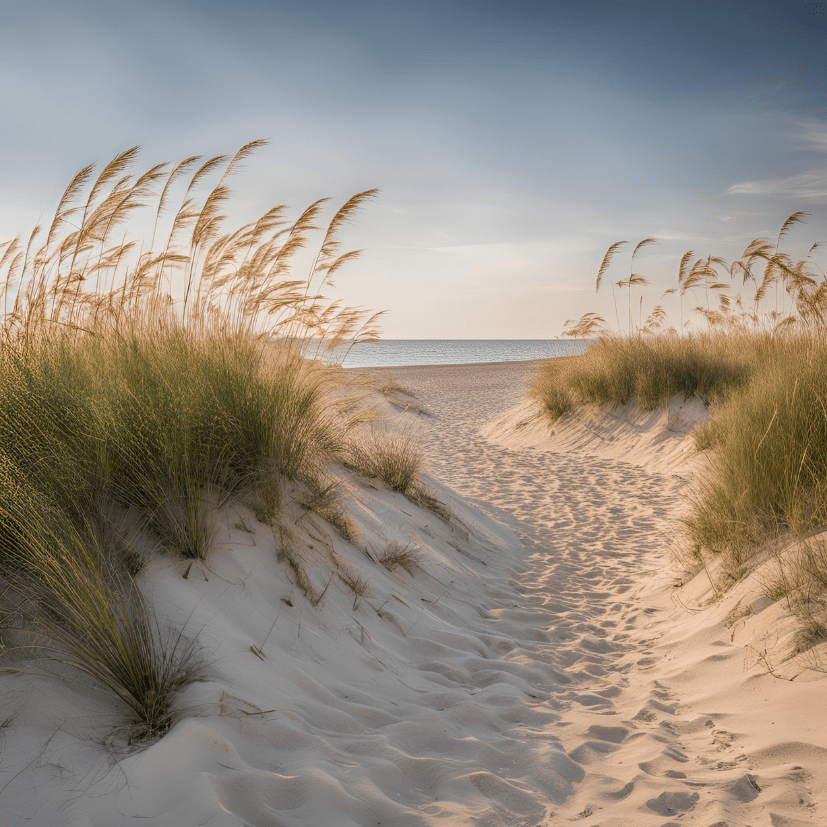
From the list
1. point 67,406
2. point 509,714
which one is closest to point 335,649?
point 509,714

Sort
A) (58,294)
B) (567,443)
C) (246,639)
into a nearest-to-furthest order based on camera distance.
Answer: (246,639)
(58,294)
(567,443)

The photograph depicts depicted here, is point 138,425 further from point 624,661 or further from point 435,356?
point 435,356

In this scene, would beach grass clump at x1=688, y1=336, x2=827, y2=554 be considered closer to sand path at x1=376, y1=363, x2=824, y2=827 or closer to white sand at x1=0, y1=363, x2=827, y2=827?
white sand at x1=0, y1=363, x2=827, y2=827

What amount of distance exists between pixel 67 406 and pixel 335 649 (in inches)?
76.5

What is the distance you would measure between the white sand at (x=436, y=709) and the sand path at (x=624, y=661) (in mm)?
14

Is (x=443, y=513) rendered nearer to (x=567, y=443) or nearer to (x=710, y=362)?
(x=567, y=443)

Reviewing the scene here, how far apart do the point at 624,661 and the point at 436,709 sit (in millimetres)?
1474

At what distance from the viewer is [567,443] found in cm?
1149

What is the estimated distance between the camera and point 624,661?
11.7ft

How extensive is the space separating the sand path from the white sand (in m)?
0.01

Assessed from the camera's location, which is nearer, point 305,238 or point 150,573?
point 150,573

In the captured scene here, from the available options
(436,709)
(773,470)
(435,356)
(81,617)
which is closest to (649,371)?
(773,470)

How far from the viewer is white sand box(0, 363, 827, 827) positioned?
1869 mm

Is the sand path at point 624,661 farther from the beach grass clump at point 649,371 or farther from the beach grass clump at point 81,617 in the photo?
the beach grass clump at point 649,371
